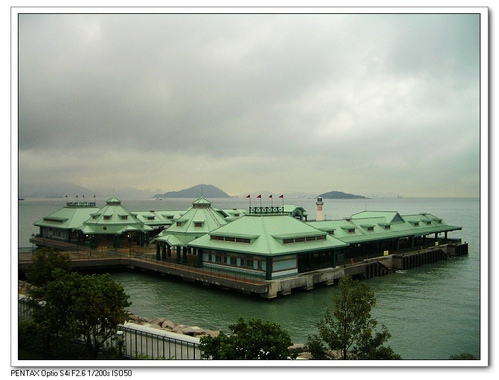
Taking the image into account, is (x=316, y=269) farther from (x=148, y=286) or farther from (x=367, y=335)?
(x=367, y=335)

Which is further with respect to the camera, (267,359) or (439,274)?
(439,274)

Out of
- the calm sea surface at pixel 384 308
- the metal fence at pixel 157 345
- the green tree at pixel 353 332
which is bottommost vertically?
the calm sea surface at pixel 384 308

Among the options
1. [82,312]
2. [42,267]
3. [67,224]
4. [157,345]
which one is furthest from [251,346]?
[67,224]

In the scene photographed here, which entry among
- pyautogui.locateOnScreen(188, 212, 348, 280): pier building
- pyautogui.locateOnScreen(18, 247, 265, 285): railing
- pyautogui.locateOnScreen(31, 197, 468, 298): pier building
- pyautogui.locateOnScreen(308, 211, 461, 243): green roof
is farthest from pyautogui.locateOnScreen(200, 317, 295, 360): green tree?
pyautogui.locateOnScreen(308, 211, 461, 243): green roof

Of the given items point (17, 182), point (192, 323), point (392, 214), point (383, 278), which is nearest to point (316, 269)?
point (383, 278)

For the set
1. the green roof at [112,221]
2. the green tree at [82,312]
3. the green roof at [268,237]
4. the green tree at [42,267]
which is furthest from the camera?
the green roof at [112,221]

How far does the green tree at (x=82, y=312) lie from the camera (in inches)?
799

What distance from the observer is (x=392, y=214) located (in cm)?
6888

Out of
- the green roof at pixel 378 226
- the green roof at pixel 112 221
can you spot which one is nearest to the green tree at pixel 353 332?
the green roof at pixel 378 226

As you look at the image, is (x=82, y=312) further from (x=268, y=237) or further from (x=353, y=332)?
(x=268, y=237)

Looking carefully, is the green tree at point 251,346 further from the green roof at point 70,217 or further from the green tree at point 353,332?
the green roof at point 70,217

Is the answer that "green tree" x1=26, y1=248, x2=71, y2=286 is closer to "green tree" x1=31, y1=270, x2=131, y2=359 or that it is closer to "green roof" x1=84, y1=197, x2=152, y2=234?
"green tree" x1=31, y1=270, x2=131, y2=359
